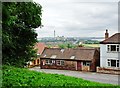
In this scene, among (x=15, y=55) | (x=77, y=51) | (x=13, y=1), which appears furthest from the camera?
(x=77, y=51)

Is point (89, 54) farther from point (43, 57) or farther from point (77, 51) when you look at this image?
point (43, 57)

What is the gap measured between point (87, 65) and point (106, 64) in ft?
7.28

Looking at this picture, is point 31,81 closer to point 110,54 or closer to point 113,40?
point 113,40

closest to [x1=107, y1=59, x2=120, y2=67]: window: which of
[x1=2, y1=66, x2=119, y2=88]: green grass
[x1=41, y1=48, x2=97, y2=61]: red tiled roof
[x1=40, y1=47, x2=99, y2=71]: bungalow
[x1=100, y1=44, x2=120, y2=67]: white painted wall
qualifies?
[x1=100, y1=44, x2=120, y2=67]: white painted wall

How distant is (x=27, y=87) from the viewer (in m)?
7.01

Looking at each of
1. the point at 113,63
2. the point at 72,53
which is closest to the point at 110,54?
the point at 113,63

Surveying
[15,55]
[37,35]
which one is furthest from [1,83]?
[37,35]

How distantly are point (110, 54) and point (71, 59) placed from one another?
4760mm

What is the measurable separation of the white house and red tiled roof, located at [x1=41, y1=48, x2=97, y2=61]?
4.26 ft

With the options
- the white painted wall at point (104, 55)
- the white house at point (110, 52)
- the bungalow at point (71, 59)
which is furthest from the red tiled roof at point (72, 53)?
the white house at point (110, 52)

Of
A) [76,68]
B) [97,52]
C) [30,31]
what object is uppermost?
[30,31]

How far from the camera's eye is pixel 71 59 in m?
30.6

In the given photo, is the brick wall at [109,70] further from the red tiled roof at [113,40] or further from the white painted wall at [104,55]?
the red tiled roof at [113,40]

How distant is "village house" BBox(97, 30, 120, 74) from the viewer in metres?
28.1
